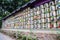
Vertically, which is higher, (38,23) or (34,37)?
(38,23)

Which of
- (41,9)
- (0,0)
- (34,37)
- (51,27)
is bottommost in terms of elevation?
(34,37)

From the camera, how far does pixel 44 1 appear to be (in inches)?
348

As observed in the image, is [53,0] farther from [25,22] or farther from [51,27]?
[25,22]

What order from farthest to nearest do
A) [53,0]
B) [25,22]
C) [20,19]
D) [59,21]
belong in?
[20,19] < [25,22] < [53,0] < [59,21]

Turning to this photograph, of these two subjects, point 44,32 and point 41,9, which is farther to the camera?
point 41,9

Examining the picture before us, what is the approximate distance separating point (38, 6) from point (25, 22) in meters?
2.97

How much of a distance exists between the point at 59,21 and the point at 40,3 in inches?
94.0

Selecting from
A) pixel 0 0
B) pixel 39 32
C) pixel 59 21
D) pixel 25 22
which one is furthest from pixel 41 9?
pixel 0 0

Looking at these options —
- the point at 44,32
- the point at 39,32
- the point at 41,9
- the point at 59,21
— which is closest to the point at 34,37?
the point at 39,32

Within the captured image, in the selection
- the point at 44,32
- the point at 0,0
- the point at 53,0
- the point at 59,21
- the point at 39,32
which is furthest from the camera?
the point at 0,0

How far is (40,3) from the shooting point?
935 centimetres

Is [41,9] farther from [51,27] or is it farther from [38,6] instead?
[51,27]

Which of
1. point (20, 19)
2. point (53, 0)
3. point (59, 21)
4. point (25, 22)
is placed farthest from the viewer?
point (20, 19)

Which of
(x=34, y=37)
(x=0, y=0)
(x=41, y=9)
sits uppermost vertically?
(x=0, y=0)
